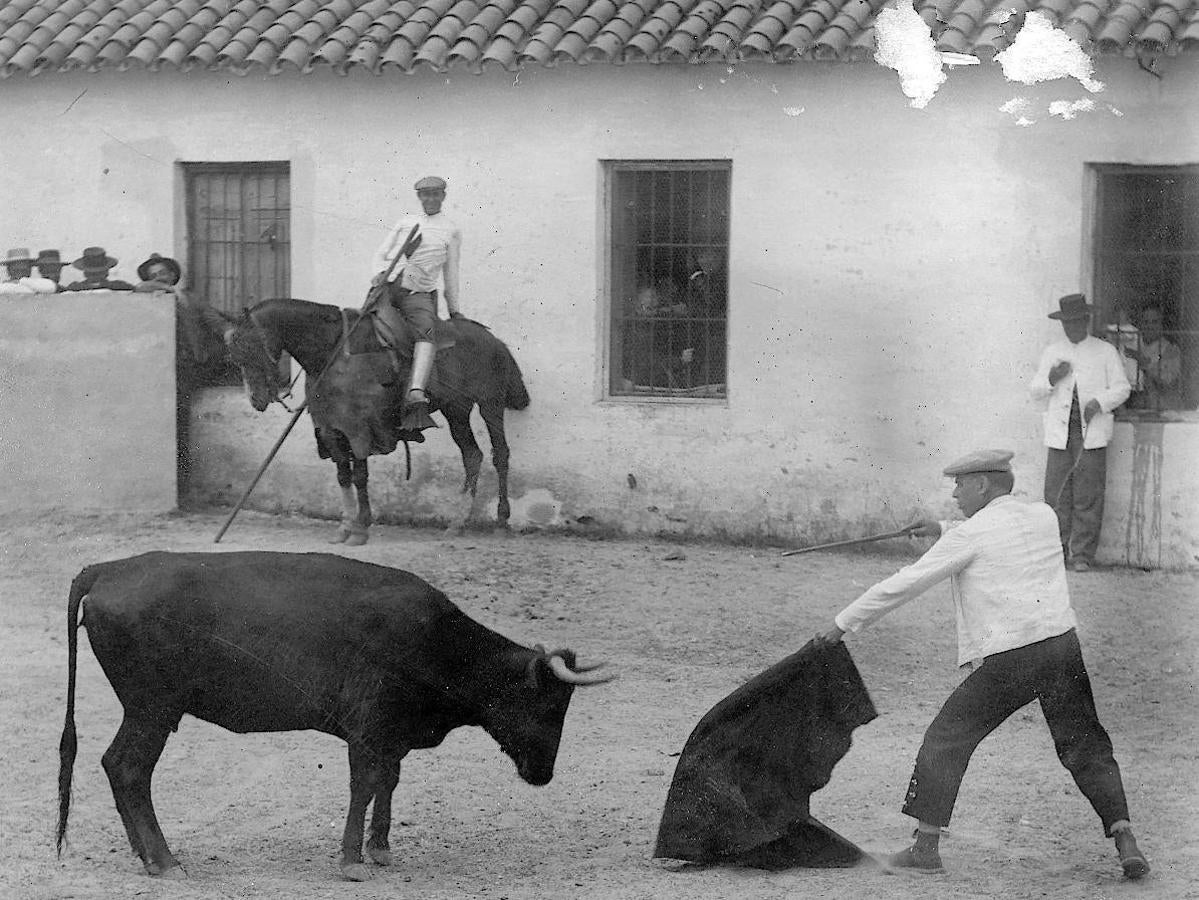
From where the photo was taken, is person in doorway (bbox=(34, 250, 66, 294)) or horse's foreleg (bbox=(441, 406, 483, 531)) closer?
horse's foreleg (bbox=(441, 406, 483, 531))

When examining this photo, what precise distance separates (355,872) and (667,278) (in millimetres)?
7309

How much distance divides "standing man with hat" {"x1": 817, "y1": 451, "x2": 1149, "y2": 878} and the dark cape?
0.24 meters

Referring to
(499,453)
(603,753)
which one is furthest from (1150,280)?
(603,753)

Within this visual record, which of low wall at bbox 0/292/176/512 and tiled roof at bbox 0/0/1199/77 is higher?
tiled roof at bbox 0/0/1199/77

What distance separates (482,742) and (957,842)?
2.36m

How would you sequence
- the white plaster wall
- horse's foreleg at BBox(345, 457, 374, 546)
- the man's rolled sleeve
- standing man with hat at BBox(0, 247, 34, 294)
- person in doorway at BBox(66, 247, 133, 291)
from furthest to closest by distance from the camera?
person in doorway at BBox(66, 247, 133, 291) < standing man with hat at BBox(0, 247, 34, 294) < horse's foreleg at BBox(345, 457, 374, 546) < the white plaster wall < the man's rolled sleeve

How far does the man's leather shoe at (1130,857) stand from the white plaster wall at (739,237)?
5924 millimetres

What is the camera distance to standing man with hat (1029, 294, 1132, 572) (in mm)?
12016

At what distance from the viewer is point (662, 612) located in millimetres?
11047

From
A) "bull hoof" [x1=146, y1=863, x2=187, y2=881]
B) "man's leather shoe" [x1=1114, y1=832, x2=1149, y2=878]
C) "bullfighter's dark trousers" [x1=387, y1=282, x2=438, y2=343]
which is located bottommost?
"bull hoof" [x1=146, y1=863, x2=187, y2=881]

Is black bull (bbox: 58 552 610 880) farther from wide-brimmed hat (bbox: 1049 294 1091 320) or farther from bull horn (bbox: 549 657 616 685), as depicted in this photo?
wide-brimmed hat (bbox: 1049 294 1091 320)

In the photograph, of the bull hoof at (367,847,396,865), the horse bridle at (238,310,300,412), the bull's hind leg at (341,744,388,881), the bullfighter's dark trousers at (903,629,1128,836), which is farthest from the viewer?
the horse bridle at (238,310,300,412)

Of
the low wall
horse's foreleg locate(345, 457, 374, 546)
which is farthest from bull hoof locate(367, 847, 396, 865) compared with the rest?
the low wall

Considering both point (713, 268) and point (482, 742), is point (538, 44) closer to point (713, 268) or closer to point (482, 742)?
point (713, 268)
